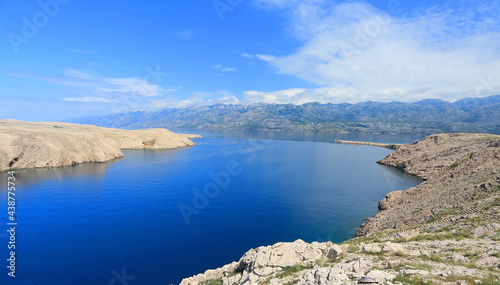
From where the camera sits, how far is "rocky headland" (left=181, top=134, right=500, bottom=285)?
17328 millimetres

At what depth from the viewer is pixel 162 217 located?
52.6 meters

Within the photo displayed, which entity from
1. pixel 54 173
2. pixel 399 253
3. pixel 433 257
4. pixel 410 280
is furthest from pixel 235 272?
pixel 54 173

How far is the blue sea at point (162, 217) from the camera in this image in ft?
114

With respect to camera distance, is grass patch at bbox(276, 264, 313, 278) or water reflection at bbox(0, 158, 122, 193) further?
water reflection at bbox(0, 158, 122, 193)

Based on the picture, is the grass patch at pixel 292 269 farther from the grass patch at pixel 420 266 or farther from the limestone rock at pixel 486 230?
the limestone rock at pixel 486 230

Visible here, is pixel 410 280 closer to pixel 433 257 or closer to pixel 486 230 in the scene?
pixel 433 257

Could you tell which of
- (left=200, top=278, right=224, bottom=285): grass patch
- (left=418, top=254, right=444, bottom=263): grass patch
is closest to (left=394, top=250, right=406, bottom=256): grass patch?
(left=418, top=254, right=444, bottom=263): grass patch

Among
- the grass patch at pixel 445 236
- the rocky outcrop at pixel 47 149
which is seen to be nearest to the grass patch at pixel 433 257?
the grass patch at pixel 445 236

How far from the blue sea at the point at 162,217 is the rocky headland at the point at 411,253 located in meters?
10.2

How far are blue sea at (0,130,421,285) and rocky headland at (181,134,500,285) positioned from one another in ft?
33.4

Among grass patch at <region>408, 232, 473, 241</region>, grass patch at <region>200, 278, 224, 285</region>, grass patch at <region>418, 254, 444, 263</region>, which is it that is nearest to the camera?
grass patch at <region>418, 254, 444, 263</region>

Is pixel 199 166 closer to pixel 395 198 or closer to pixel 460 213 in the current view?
pixel 395 198

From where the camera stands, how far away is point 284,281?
66.5ft

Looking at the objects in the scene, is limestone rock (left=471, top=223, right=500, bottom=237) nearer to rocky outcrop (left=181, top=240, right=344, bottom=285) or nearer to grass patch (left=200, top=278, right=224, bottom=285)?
rocky outcrop (left=181, top=240, right=344, bottom=285)
